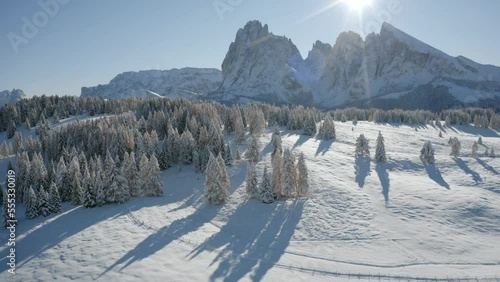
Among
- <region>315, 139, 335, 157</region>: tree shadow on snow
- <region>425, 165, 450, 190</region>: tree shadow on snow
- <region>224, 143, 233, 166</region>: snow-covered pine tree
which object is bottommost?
Result: <region>425, 165, 450, 190</region>: tree shadow on snow

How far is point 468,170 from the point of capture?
6862 cm

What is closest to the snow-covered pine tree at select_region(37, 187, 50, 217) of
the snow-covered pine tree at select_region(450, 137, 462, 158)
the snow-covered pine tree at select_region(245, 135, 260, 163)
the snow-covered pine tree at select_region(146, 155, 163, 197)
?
the snow-covered pine tree at select_region(146, 155, 163, 197)

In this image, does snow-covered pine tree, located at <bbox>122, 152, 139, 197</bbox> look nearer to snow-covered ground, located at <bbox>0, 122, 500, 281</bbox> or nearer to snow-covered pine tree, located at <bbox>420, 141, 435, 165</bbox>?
snow-covered ground, located at <bbox>0, 122, 500, 281</bbox>

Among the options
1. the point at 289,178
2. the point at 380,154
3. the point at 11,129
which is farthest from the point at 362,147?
the point at 11,129

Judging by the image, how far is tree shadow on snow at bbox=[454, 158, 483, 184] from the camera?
6249 cm

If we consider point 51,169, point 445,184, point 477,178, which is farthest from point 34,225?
point 477,178

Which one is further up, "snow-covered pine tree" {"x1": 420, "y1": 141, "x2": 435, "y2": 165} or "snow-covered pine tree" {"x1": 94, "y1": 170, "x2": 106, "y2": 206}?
"snow-covered pine tree" {"x1": 420, "y1": 141, "x2": 435, "y2": 165}

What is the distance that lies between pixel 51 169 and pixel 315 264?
57.0 m

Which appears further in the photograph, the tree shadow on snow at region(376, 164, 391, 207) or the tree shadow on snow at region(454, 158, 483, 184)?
the tree shadow on snow at region(454, 158, 483, 184)

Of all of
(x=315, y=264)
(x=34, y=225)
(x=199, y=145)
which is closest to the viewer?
(x=315, y=264)

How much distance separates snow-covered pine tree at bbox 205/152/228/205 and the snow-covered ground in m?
1.66

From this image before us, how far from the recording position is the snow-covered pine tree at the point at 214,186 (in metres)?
51.6

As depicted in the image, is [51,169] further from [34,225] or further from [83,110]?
[83,110]

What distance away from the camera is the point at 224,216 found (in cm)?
4712
